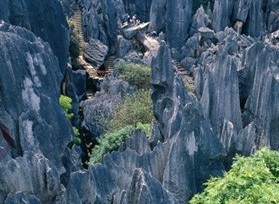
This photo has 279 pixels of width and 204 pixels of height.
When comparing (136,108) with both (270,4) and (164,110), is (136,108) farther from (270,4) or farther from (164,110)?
(270,4)

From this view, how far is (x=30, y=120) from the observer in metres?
14.5

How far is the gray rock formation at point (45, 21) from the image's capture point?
864 inches

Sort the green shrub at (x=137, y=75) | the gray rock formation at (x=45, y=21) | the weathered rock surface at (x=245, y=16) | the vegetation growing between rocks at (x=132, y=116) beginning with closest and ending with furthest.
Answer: the vegetation growing between rocks at (x=132, y=116) < the gray rock formation at (x=45, y=21) < the green shrub at (x=137, y=75) < the weathered rock surface at (x=245, y=16)

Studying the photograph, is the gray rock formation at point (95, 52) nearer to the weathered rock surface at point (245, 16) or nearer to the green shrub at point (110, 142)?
the weathered rock surface at point (245, 16)

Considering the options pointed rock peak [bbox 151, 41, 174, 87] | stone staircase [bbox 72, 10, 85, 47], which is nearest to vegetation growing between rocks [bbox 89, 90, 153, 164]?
pointed rock peak [bbox 151, 41, 174, 87]

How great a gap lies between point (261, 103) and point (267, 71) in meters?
1.25

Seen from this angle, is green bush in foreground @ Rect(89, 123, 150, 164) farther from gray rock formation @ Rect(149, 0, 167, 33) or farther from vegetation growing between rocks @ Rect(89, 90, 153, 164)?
gray rock formation @ Rect(149, 0, 167, 33)

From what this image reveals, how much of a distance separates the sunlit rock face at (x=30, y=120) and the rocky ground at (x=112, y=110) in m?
0.03

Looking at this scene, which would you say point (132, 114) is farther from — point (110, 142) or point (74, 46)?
point (74, 46)

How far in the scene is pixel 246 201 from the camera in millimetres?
10805

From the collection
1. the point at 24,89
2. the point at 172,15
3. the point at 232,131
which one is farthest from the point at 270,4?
the point at 24,89

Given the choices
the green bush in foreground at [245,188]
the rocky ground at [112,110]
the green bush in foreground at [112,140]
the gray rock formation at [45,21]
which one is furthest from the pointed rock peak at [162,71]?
the green bush in foreground at [245,188]

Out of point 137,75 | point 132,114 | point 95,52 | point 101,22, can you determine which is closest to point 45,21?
point 137,75

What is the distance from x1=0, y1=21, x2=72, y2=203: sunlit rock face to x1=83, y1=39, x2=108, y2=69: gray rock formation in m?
14.1
